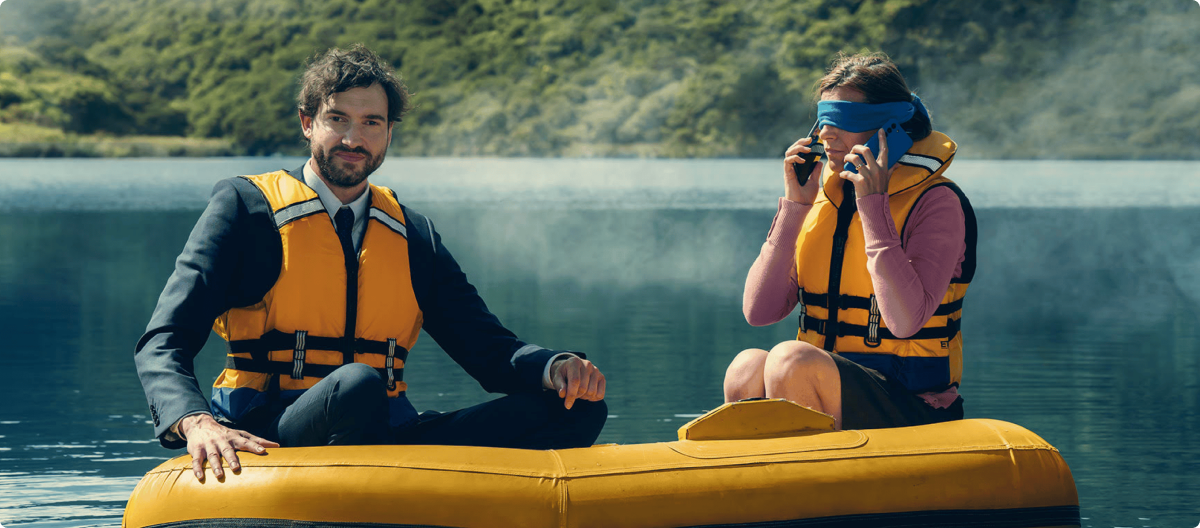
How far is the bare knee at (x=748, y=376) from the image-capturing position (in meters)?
2.97

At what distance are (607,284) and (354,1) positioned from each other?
102 m

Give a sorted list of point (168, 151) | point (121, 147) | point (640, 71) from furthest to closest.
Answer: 1. point (640, 71)
2. point (168, 151)
3. point (121, 147)

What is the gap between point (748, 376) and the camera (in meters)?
2.98

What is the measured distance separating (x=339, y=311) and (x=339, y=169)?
340 millimetres

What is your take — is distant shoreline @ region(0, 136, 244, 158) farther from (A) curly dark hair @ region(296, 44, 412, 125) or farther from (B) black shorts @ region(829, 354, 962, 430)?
(B) black shorts @ region(829, 354, 962, 430)

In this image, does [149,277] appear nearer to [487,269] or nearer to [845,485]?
[487,269]

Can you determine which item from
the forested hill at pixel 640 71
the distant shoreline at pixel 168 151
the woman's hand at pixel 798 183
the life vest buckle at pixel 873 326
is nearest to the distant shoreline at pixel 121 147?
the distant shoreline at pixel 168 151

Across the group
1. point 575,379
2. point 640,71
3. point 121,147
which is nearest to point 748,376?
point 575,379

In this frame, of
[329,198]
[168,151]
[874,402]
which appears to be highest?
[168,151]

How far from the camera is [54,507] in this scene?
407cm

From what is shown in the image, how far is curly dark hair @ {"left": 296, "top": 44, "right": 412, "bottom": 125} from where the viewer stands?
285 centimetres

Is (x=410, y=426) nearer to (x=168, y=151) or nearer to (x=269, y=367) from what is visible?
(x=269, y=367)

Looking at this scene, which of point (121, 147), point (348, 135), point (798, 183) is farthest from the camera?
point (121, 147)

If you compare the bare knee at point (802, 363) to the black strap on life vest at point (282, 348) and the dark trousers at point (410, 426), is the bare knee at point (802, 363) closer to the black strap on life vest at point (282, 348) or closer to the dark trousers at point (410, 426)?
the dark trousers at point (410, 426)
